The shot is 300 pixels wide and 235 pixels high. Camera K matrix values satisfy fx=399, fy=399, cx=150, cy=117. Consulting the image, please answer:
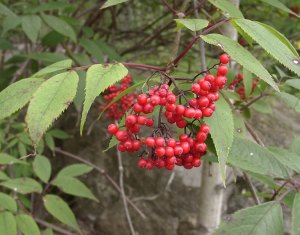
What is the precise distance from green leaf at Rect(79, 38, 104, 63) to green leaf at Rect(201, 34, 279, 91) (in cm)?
177

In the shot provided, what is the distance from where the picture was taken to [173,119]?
1123 millimetres

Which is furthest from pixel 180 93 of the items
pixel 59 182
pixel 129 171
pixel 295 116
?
pixel 295 116

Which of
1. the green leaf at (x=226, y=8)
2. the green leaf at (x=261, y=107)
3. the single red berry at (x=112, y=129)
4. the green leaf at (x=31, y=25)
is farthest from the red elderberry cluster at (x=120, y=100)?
the single red berry at (x=112, y=129)

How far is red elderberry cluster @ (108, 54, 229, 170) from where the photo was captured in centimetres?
106

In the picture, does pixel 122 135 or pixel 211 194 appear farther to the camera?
pixel 211 194

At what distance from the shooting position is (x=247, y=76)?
1829 mm

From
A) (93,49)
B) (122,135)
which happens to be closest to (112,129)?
(122,135)

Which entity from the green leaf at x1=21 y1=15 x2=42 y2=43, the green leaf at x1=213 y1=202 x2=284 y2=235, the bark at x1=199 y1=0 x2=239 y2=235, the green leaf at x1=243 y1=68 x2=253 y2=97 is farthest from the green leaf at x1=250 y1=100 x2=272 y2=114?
the green leaf at x1=21 y1=15 x2=42 y2=43

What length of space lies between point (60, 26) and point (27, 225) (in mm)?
1262

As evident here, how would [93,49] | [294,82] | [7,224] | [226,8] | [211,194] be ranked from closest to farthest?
[226,8] → [294,82] → [7,224] → [211,194] → [93,49]

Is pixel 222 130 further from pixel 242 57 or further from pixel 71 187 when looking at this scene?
pixel 71 187

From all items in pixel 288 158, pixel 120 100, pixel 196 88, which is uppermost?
pixel 196 88

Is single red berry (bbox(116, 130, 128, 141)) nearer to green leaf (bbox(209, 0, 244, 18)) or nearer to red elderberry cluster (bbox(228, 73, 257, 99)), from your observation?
green leaf (bbox(209, 0, 244, 18))

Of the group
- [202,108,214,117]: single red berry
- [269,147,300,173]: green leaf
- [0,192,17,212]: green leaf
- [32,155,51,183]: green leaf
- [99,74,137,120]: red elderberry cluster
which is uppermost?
[202,108,214,117]: single red berry
